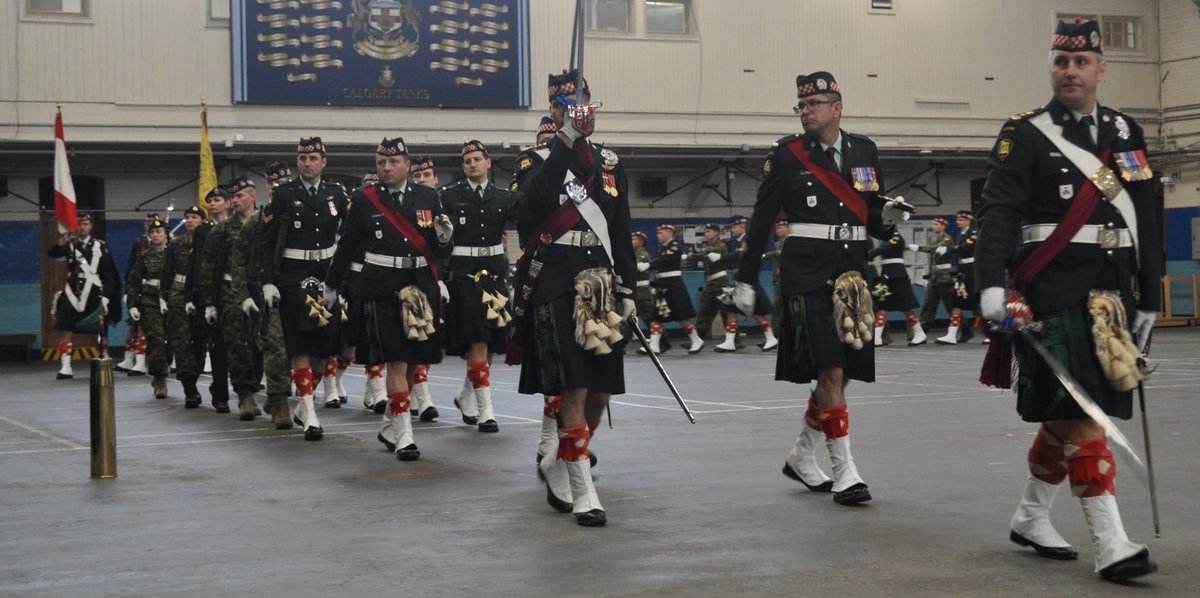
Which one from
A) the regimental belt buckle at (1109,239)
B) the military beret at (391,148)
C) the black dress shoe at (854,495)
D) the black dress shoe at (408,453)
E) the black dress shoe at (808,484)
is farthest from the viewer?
the military beret at (391,148)

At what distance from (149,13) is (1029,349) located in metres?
24.3

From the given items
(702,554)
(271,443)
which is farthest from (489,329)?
(702,554)

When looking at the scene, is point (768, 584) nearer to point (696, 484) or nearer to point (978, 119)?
point (696, 484)

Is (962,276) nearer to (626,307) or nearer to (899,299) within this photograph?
(899,299)

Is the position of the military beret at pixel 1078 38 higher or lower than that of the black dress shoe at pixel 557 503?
higher

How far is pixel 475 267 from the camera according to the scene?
13594 millimetres

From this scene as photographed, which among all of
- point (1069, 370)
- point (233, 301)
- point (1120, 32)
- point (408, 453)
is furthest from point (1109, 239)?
point (1120, 32)

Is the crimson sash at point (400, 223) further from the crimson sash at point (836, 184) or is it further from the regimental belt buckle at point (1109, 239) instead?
the regimental belt buckle at point (1109, 239)

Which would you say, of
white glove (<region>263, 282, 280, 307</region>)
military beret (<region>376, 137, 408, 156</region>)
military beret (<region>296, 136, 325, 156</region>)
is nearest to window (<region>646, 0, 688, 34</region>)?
military beret (<region>296, 136, 325, 156</region>)

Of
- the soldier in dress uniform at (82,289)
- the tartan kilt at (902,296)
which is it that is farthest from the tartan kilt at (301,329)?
the tartan kilt at (902,296)

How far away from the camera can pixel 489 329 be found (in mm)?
13578

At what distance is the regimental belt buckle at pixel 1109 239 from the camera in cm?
627

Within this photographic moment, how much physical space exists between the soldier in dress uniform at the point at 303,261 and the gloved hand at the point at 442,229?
152 cm

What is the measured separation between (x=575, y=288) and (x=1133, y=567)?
3208mm
